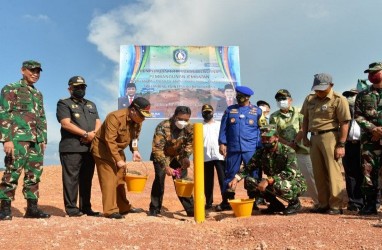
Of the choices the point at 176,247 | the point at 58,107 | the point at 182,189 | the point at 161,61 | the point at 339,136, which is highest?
the point at 161,61

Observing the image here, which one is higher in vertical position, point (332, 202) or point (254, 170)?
point (254, 170)

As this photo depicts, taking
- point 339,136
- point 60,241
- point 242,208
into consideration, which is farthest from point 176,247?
point 339,136

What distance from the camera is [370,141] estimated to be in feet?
15.4

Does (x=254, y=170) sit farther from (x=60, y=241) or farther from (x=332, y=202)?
(x=60, y=241)

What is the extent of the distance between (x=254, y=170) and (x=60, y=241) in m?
2.73

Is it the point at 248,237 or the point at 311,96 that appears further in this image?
the point at 311,96

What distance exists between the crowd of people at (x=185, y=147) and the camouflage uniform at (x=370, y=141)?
0.01 m

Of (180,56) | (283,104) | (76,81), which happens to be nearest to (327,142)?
(283,104)

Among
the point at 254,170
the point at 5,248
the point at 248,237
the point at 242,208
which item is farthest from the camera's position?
the point at 254,170

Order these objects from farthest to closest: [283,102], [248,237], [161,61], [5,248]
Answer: [161,61] → [283,102] → [248,237] → [5,248]

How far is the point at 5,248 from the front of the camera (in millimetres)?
3424

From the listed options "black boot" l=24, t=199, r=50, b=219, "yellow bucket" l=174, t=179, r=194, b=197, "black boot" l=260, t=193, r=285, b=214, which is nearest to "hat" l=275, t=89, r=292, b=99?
"black boot" l=260, t=193, r=285, b=214

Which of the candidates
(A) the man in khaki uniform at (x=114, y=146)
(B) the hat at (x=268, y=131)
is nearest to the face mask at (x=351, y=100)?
(B) the hat at (x=268, y=131)

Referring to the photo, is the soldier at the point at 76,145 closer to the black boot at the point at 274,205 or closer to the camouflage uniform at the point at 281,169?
the camouflage uniform at the point at 281,169
